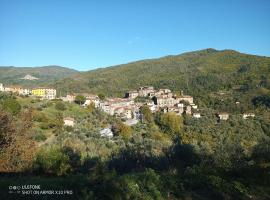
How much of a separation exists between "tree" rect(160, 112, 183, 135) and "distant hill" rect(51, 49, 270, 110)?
1450 cm

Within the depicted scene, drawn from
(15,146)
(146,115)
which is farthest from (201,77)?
(15,146)

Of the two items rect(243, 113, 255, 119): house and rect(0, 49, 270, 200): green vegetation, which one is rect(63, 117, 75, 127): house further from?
rect(243, 113, 255, 119): house

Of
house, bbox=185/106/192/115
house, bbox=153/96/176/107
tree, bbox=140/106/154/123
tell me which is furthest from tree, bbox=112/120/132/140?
house, bbox=153/96/176/107

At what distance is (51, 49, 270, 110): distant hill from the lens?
71.5 metres

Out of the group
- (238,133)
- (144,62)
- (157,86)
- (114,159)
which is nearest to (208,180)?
(114,159)

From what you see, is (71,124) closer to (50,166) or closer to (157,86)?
(50,166)

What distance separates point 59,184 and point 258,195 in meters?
4.36

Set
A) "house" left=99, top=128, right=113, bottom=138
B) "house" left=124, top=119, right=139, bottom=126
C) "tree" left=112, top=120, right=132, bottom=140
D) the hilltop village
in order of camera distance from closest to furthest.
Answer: "house" left=99, top=128, right=113, bottom=138
"tree" left=112, top=120, right=132, bottom=140
"house" left=124, top=119, right=139, bottom=126
the hilltop village

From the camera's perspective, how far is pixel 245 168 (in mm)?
8453

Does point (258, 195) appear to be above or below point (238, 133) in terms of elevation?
above

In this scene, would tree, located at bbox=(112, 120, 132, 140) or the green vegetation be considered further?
tree, located at bbox=(112, 120, 132, 140)

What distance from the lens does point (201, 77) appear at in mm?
91562

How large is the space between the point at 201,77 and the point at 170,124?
151ft

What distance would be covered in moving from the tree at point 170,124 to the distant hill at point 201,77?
1450cm
